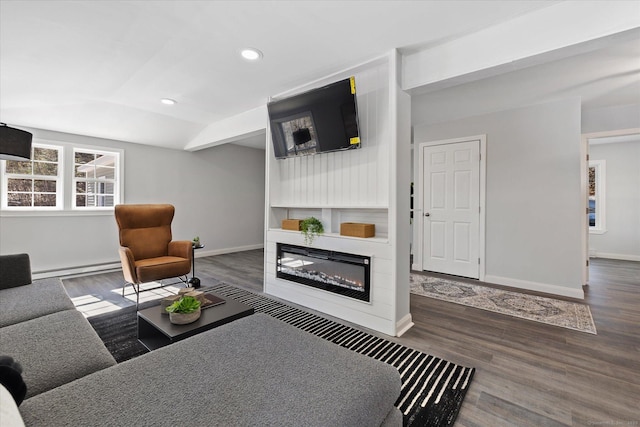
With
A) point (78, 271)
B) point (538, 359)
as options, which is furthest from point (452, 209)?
point (78, 271)

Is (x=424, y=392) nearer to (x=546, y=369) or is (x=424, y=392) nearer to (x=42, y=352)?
(x=546, y=369)

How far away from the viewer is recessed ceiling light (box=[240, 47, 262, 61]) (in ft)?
8.08

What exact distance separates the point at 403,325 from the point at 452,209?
2.45m

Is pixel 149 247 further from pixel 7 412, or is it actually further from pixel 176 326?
pixel 7 412

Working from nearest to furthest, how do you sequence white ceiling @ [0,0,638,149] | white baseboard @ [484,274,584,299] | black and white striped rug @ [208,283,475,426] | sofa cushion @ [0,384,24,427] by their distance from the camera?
sofa cushion @ [0,384,24,427] → black and white striped rug @ [208,283,475,426] → white ceiling @ [0,0,638,149] → white baseboard @ [484,274,584,299]

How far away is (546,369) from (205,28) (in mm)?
3431

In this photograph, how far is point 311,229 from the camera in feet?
10.1

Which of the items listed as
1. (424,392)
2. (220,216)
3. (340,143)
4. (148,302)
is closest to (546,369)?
(424,392)

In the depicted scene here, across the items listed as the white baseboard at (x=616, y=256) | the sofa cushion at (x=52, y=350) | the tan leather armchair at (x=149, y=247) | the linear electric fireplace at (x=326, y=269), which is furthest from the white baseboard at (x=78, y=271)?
the white baseboard at (x=616, y=256)

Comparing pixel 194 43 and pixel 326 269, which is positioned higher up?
pixel 194 43

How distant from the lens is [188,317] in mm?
1875

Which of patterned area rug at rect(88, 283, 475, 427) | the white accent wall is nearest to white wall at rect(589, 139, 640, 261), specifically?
the white accent wall

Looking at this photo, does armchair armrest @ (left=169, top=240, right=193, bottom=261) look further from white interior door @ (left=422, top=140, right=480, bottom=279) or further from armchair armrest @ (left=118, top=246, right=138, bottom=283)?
white interior door @ (left=422, top=140, right=480, bottom=279)

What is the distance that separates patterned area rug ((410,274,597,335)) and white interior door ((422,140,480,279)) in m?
0.48
